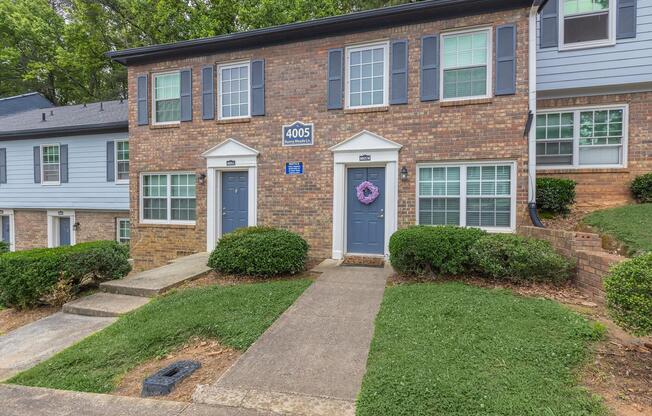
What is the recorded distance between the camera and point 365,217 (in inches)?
321

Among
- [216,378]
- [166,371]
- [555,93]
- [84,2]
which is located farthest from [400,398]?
[84,2]

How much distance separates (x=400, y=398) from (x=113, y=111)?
1554cm

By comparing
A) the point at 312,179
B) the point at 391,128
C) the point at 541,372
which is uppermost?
the point at 391,128

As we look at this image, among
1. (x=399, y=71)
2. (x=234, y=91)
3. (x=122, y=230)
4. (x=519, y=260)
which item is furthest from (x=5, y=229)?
(x=519, y=260)

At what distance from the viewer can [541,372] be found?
3107mm

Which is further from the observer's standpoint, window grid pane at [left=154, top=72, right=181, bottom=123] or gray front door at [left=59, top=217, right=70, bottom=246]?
gray front door at [left=59, top=217, right=70, bottom=246]

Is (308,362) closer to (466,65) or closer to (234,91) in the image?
(466,65)

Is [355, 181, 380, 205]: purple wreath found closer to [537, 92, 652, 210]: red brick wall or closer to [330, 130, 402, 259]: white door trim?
[330, 130, 402, 259]: white door trim

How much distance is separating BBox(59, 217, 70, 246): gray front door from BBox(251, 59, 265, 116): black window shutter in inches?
395

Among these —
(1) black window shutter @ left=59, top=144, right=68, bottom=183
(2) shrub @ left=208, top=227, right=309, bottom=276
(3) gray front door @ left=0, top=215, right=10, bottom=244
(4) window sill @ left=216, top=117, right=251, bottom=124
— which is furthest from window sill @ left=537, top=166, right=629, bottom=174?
(3) gray front door @ left=0, top=215, right=10, bottom=244

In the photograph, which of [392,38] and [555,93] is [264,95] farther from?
[555,93]

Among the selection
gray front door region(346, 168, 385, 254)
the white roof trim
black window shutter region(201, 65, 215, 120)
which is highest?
black window shutter region(201, 65, 215, 120)

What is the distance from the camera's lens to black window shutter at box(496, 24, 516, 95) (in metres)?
7.00

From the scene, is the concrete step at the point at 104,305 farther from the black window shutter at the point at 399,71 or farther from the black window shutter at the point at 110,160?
the black window shutter at the point at 110,160
